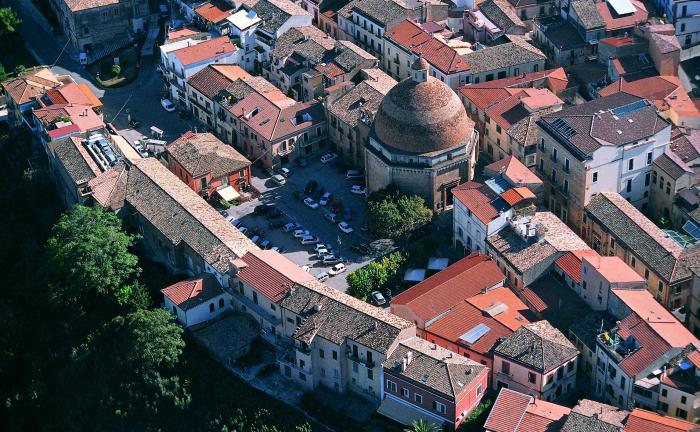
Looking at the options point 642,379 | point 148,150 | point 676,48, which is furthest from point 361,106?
point 642,379

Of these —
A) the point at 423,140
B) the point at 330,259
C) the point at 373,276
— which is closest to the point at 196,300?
the point at 330,259

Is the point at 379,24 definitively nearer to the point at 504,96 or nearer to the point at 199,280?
the point at 504,96

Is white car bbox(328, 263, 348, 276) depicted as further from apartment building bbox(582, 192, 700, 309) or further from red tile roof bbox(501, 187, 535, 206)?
apartment building bbox(582, 192, 700, 309)

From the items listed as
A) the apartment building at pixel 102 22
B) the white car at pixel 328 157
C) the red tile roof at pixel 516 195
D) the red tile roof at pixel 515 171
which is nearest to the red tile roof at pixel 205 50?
the apartment building at pixel 102 22

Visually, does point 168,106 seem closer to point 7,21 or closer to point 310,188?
point 310,188

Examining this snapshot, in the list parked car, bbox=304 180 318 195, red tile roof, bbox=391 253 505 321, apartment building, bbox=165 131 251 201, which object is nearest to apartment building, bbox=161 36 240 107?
apartment building, bbox=165 131 251 201
